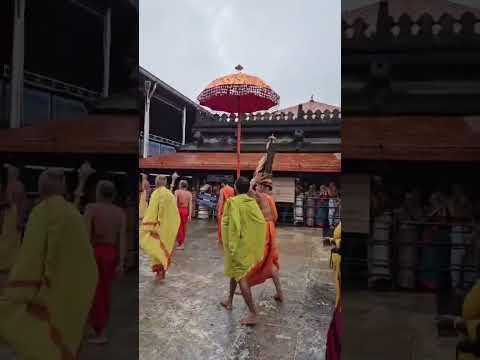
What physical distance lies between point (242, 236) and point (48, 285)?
235 cm

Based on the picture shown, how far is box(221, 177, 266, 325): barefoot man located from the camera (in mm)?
3951

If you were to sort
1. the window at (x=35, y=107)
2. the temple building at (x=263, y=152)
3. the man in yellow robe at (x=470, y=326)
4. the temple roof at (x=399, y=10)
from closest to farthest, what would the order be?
the man in yellow robe at (x=470, y=326)
the temple roof at (x=399, y=10)
the window at (x=35, y=107)
the temple building at (x=263, y=152)

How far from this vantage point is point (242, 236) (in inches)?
158

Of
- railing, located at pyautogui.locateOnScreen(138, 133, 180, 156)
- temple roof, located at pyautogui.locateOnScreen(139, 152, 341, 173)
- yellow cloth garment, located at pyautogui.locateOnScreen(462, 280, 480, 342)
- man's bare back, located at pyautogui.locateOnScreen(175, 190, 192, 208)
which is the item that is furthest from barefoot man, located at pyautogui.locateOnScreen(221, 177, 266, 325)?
railing, located at pyautogui.locateOnScreen(138, 133, 180, 156)

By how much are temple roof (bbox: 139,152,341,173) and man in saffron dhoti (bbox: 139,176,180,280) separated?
593cm

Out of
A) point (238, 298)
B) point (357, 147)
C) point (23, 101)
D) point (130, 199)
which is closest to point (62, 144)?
point (23, 101)

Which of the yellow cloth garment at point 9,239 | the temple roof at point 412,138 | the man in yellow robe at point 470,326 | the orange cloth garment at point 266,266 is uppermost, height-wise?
the temple roof at point 412,138

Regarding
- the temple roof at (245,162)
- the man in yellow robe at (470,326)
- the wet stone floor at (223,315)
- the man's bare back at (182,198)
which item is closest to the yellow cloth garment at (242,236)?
the wet stone floor at (223,315)

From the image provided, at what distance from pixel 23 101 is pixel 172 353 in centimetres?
232

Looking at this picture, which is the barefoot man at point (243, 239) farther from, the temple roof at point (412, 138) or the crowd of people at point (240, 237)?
the temple roof at point (412, 138)

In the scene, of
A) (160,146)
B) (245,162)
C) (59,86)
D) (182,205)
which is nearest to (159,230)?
(182,205)

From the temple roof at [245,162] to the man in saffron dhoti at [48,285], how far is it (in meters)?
9.40

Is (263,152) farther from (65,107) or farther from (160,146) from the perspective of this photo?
(65,107)

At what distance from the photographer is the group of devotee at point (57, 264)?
1.87 metres
